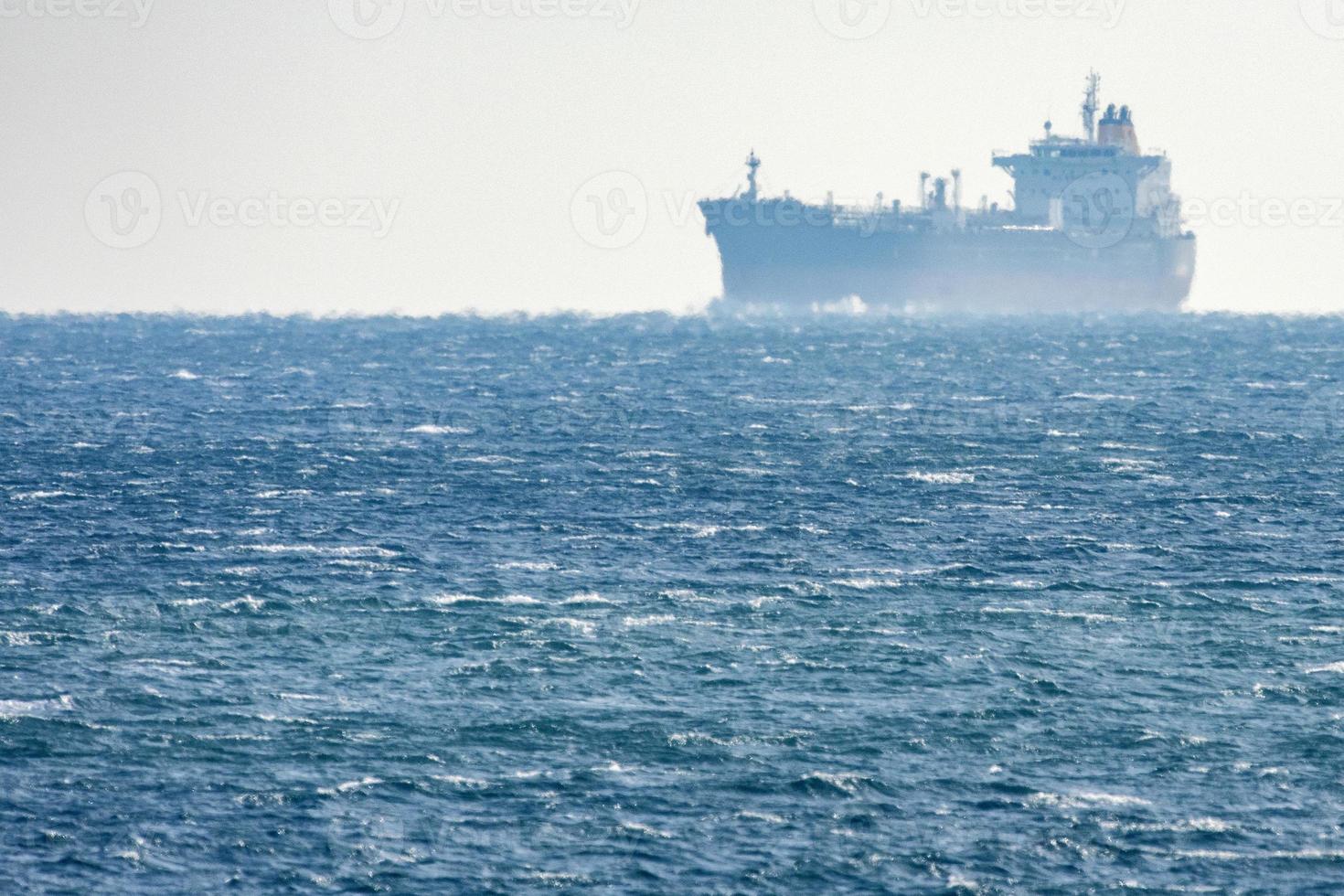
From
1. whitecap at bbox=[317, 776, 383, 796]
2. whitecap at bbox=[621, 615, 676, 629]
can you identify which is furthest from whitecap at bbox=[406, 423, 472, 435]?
whitecap at bbox=[317, 776, 383, 796]

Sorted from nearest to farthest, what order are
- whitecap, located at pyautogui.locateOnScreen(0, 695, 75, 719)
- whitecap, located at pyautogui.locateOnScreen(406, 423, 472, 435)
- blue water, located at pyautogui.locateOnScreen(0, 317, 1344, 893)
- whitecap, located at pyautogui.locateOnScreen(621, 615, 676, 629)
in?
blue water, located at pyautogui.locateOnScreen(0, 317, 1344, 893) < whitecap, located at pyautogui.locateOnScreen(0, 695, 75, 719) < whitecap, located at pyautogui.locateOnScreen(621, 615, 676, 629) < whitecap, located at pyautogui.locateOnScreen(406, 423, 472, 435)

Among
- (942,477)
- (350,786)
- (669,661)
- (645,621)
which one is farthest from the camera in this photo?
(942,477)

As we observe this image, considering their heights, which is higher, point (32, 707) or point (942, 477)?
point (942, 477)

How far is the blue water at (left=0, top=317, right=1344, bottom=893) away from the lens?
24094mm

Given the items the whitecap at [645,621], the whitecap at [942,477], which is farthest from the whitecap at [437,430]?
the whitecap at [645,621]

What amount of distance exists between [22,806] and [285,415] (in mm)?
54419

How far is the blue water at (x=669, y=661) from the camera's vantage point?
2409cm

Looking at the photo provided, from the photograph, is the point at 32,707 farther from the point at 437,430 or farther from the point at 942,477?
the point at 437,430

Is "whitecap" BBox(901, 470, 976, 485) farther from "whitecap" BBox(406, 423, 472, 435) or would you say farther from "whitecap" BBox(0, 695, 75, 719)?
"whitecap" BBox(0, 695, 75, 719)

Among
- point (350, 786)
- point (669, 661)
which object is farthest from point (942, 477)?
point (350, 786)

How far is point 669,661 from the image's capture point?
108 ft

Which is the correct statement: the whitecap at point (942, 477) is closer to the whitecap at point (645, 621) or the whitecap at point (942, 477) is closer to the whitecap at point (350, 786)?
the whitecap at point (645, 621)

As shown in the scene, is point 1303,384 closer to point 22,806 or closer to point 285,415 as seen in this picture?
point 285,415

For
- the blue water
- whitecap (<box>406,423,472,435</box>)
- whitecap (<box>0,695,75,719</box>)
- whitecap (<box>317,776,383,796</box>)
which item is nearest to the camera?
the blue water
